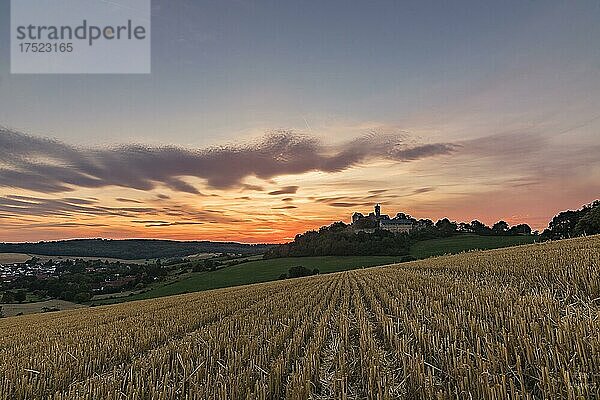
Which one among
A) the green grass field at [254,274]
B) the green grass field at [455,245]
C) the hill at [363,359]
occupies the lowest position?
the green grass field at [254,274]

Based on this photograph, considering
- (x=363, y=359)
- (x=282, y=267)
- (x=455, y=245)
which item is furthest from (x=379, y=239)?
(x=363, y=359)

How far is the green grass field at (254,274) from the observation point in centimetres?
6172

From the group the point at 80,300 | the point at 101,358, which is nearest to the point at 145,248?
the point at 80,300

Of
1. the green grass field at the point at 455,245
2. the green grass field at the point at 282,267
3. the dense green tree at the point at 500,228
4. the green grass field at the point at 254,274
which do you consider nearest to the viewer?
the green grass field at the point at 254,274

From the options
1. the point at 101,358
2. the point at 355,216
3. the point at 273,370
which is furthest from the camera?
the point at 355,216

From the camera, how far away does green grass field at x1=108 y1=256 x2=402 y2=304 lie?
61.7 m

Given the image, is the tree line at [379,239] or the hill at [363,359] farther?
the tree line at [379,239]

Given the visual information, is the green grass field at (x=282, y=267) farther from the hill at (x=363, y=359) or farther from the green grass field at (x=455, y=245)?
the hill at (x=363, y=359)

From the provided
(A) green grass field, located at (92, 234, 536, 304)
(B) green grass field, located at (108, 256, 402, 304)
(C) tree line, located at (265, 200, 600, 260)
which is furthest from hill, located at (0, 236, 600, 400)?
(C) tree line, located at (265, 200, 600, 260)

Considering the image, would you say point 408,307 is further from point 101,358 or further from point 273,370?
point 101,358

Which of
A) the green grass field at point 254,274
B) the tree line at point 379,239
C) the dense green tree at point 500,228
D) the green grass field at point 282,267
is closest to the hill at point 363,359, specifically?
the green grass field at point 282,267

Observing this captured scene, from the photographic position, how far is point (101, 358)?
734 centimetres

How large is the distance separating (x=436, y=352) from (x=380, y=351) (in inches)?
31.9

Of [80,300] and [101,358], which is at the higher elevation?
[101,358]
